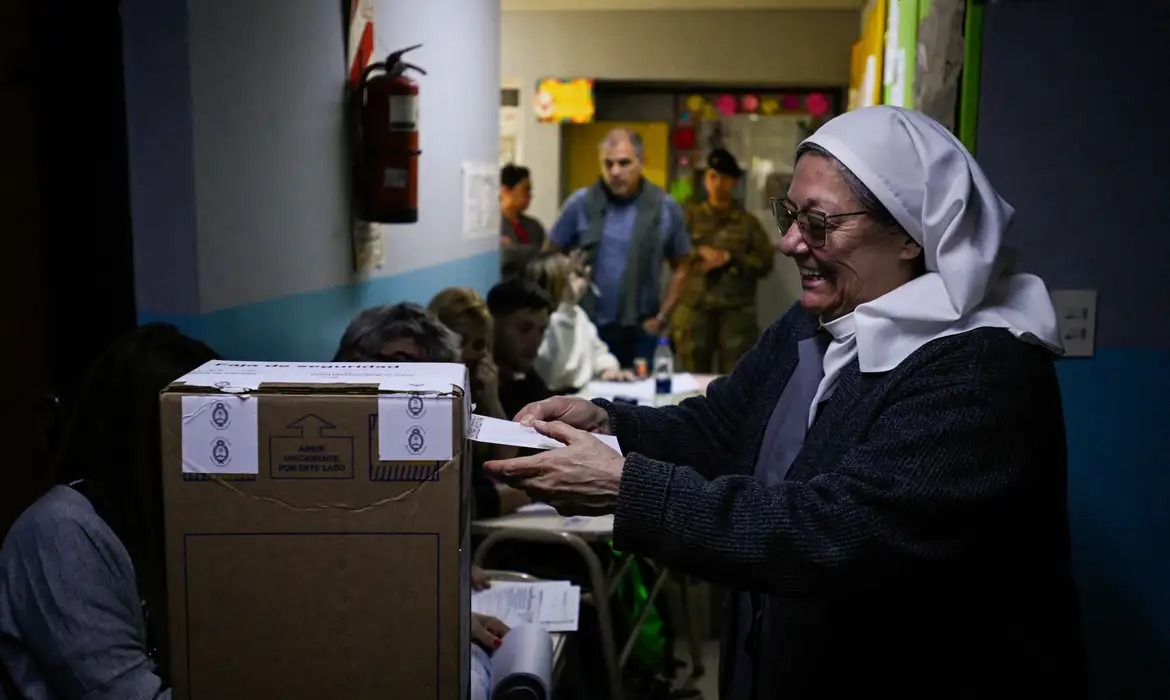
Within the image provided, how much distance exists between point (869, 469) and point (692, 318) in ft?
14.8

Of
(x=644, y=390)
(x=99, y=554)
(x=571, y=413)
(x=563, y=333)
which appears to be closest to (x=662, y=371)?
(x=644, y=390)

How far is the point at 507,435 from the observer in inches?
42.4

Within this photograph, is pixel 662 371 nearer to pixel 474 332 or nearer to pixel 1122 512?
pixel 474 332

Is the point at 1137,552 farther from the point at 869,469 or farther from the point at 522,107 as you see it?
the point at 522,107

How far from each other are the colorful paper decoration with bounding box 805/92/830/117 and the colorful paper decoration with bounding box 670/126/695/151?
77 centimetres

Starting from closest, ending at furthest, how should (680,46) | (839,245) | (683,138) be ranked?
(839,245), (680,46), (683,138)

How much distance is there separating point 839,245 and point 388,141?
1.60 metres

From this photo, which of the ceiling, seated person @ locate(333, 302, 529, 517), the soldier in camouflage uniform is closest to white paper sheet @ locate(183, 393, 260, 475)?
seated person @ locate(333, 302, 529, 517)

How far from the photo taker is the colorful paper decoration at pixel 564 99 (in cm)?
626

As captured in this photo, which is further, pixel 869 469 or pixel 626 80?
pixel 626 80

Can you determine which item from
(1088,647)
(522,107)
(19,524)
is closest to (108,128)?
(19,524)

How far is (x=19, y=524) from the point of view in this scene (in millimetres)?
1326

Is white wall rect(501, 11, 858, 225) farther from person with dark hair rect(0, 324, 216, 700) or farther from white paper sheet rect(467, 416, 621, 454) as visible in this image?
white paper sheet rect(467, 416, 621, 454)

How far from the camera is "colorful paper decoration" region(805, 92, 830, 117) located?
6391mm
